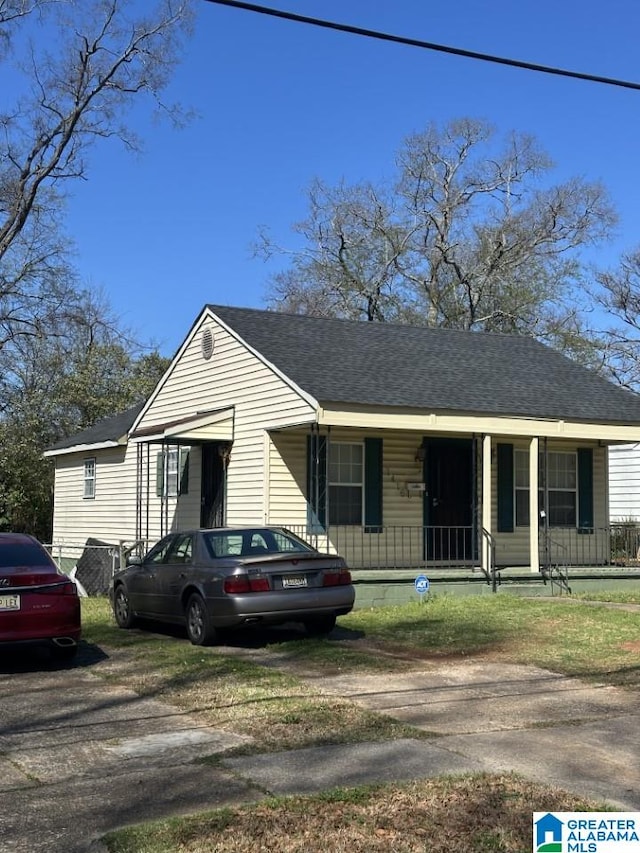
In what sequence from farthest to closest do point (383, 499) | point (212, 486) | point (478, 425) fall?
point (212, 486) < point (383, 499) < point (478, 425)

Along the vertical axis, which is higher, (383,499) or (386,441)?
(386,441)

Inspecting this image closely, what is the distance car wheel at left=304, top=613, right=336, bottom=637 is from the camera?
39.0 ft

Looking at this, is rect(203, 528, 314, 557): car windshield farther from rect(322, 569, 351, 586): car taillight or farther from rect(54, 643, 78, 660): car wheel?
rect(54, 643, 78, 660): car wheel

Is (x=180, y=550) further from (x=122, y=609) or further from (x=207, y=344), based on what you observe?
(x=207, y=344)

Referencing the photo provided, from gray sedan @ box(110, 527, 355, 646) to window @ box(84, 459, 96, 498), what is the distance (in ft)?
41.3

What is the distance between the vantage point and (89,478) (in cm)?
2533

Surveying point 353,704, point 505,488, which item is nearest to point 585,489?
point 505,488

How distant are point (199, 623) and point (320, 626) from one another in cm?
162

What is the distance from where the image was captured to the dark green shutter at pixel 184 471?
2011 cm

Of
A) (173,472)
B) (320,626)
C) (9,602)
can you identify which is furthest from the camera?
(173,472)

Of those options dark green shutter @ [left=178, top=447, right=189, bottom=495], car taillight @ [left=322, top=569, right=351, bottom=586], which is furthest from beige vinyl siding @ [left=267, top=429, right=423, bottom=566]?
car taillight @ [left=322, top=569, right=351, bottom=586]

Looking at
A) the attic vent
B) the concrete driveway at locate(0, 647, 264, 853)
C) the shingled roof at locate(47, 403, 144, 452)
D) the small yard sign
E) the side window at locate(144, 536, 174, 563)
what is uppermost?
the attic vent

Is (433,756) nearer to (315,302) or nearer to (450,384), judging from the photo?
(450,384)

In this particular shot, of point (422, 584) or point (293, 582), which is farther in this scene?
point (422, 584)
